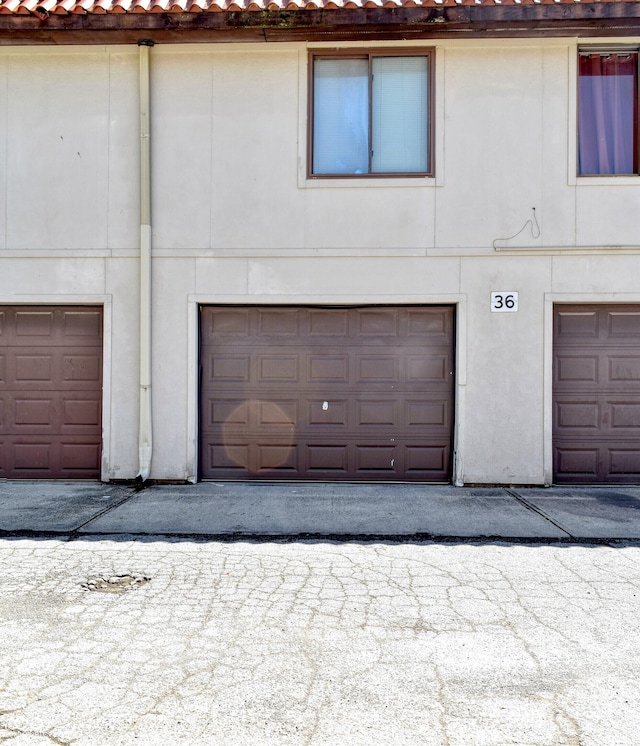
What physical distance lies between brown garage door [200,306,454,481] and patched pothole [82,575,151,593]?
3821mm

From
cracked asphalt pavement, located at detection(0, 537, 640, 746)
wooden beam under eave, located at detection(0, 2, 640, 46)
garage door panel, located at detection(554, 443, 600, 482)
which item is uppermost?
wooden beam under eave, located at detection(0, 2, 640, 46)

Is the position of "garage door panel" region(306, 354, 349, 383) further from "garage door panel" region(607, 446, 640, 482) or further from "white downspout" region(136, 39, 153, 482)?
"garage door panel" region(607, 446, 640, 482)

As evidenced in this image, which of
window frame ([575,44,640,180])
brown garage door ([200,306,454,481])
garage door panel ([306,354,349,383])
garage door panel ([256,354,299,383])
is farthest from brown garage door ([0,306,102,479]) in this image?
window frame ([575,44,640,180])

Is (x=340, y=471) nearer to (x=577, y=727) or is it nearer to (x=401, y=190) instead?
(x=401, y=190)

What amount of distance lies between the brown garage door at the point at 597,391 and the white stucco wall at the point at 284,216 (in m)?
0.30

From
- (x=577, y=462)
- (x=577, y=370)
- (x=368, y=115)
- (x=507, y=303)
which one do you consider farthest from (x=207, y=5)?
(x=577, y=462)

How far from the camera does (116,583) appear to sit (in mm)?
5055

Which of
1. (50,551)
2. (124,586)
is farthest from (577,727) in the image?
(50,551)

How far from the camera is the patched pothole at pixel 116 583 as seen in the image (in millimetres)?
4927

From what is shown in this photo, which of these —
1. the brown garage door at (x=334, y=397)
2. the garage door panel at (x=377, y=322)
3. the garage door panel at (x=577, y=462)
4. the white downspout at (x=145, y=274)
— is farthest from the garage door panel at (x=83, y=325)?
the garage door panel at (x=577, y=462)

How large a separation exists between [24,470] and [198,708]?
6743 mm

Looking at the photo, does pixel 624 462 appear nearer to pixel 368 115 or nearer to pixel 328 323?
pixel 328 323

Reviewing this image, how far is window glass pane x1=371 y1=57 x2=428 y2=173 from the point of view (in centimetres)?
882

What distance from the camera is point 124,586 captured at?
4.99m
